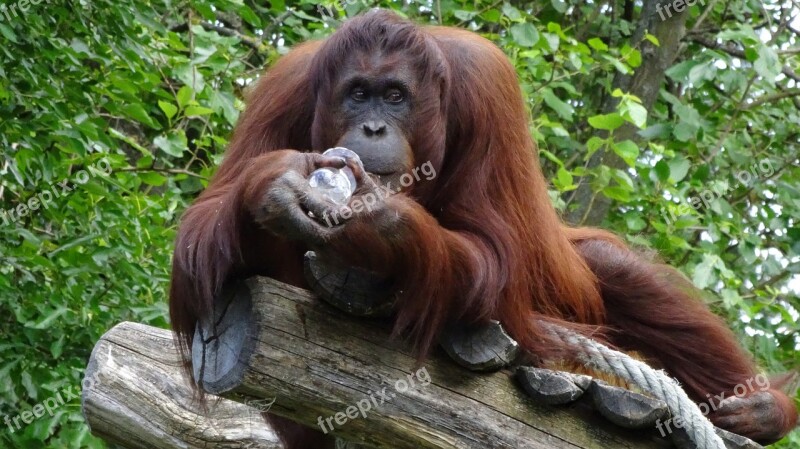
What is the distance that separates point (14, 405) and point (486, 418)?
2621 millimetres

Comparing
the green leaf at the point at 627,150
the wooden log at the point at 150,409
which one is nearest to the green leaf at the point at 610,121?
the green leaf at the point at 627,150

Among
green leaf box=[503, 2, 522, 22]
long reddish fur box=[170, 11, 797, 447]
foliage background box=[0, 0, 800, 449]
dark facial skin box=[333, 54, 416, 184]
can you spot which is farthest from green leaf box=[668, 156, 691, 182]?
dark facial skin box=[333, 54, 416, 184]

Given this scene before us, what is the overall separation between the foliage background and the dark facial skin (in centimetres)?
148

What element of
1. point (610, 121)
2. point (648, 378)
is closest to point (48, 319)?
point (648, 378)

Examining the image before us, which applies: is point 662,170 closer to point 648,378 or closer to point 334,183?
point 648,378

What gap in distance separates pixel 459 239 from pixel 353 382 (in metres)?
0.49

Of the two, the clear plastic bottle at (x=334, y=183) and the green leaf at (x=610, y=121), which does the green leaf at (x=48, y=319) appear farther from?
the green leaf at (x=610, y=121)

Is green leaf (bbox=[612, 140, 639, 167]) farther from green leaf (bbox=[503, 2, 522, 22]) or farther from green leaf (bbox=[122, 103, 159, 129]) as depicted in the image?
green leaf (bbox=[122, 103, 159, 129])

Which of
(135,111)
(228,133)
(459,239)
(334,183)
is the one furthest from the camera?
(228,133)

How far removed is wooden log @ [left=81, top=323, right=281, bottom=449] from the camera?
3.68 metres

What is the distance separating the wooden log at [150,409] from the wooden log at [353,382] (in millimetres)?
938

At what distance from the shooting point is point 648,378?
301cm

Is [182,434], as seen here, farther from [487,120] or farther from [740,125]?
[740,125]

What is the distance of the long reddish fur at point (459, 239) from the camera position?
9.10ft
